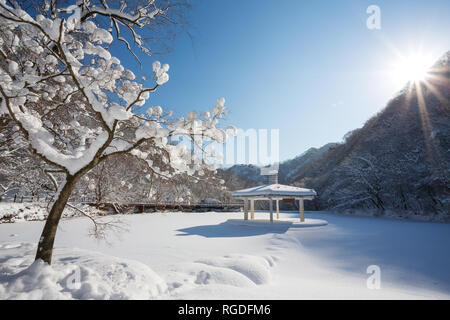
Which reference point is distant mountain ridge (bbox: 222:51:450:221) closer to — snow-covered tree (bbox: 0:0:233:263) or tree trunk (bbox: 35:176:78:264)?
snow-covered tree (bbox: 0:0:233:263)

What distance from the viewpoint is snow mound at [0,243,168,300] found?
2.57m

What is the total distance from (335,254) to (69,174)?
7.33 m

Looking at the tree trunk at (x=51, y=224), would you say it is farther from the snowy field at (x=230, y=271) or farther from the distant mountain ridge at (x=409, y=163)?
the distant mountain ridge at (x=409, y=163)

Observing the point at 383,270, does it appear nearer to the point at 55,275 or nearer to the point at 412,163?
the point at 55,275

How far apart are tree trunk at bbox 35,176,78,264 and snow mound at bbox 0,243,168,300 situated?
14 centimetres

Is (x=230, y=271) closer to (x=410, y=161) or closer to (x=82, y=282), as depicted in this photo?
(x=82, y=282)

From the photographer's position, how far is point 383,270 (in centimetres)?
527

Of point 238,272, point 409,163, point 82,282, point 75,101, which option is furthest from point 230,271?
point 409,163

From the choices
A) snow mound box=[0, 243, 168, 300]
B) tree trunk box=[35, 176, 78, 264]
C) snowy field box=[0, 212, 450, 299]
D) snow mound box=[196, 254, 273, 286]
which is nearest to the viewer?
snow mound box=[0, 243, 168, 300]

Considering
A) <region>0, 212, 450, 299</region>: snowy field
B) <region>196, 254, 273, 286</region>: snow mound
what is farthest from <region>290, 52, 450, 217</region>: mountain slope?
<region>196, 254, 273, 286</region>: snow mound

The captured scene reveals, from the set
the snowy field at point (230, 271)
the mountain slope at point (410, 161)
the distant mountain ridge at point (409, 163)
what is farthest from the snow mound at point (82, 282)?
the mountain slope at point (410, 161)

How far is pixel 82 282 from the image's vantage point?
112 inches

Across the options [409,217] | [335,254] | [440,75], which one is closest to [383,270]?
[335,254]

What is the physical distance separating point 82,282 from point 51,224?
1.04 m
